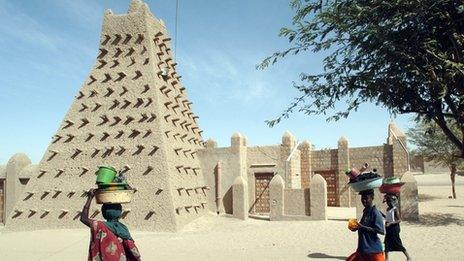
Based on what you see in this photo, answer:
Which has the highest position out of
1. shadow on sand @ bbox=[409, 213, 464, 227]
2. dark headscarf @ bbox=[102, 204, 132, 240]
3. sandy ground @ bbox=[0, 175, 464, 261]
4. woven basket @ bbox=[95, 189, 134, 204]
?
woven basket @ bbox=[95, 189, 134, 204]

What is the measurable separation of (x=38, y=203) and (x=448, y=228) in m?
16.4

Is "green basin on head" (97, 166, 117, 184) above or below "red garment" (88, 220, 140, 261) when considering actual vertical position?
above

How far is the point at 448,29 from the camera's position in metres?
8.14

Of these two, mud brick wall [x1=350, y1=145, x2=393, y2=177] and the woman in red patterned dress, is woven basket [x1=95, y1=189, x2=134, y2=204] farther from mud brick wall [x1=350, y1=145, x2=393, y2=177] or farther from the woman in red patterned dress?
mud brick wall [x1=350, y1=145, x2=393, y2=177]

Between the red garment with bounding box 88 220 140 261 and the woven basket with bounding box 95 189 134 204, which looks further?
the woven basket with bounding box 95 189 134 204

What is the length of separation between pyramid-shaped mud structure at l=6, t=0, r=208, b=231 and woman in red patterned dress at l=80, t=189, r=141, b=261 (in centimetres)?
1152

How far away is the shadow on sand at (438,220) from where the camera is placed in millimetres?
16722

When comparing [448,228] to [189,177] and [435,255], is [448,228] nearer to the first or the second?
[435,255]

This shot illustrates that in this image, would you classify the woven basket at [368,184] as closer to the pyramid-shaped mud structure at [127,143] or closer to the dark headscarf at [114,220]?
the dark headscarf at [114,220]

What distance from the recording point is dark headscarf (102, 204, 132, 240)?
5.03m

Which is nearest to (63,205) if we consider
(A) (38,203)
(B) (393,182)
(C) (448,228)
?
(A) (38,203)

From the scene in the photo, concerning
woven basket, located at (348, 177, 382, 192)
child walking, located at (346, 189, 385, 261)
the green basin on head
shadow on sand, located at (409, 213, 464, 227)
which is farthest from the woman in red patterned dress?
shadow on sand, located at (409, 213, 464, 227)

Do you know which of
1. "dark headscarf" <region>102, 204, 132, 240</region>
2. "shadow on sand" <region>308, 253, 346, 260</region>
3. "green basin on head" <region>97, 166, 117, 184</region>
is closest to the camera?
"dark headscarf" <region>102, 204, 132, 240</region>

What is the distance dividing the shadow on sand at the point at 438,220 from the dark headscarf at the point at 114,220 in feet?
47.4
